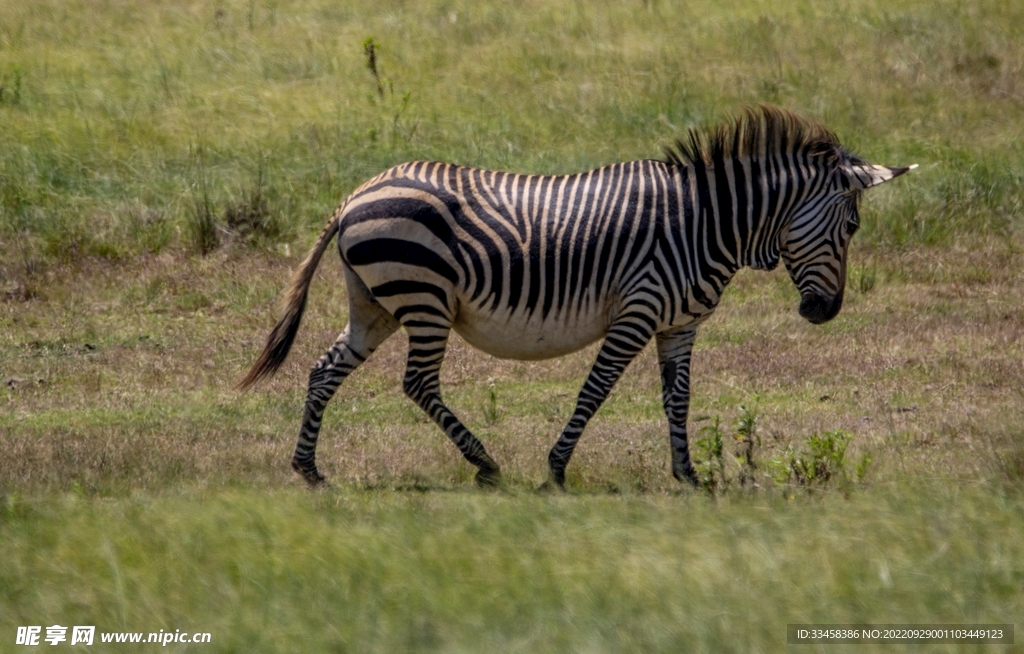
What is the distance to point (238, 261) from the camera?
1409cm

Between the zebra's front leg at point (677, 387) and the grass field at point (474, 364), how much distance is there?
0.58 ft

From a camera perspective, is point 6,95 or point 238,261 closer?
point 238,261

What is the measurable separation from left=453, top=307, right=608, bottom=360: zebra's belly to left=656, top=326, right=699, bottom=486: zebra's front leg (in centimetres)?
51

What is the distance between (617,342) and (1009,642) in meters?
3.95

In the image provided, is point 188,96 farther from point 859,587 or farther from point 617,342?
point 859,587

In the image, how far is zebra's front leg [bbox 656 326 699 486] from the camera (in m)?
8.78

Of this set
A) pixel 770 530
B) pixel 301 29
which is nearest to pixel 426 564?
pixel 770 530

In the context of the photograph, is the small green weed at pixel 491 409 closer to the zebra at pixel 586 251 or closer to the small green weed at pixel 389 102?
the zebra at pixel 586 251

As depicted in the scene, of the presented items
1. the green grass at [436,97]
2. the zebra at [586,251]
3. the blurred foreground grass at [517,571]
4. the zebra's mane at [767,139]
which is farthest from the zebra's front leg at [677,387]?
the green grass at [436,97]

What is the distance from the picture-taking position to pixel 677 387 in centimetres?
883

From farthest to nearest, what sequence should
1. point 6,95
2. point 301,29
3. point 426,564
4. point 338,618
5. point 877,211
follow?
point 301,29 < point 6,95 < point 877,211 < point 426,564 < point 338,618

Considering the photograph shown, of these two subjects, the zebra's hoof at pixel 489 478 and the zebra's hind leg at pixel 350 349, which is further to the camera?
the zebra's hind leg at pixel 350 349

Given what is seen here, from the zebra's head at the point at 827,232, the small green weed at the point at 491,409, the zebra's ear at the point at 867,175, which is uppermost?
the zebra's ear at the point at 867,175

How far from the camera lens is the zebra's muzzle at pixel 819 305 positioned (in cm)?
878
